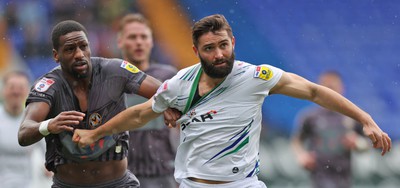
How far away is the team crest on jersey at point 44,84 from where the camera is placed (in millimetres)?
6586

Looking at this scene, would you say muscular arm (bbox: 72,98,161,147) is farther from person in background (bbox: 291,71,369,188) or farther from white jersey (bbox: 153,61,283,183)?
person in background (bbox: 291,71,369,188)

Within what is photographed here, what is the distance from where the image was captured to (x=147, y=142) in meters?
9.34

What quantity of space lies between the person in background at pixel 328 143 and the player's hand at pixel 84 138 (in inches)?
242

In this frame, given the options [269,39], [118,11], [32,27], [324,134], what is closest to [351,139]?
[324,134]

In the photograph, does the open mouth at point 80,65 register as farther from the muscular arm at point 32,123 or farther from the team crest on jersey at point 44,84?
the muscular arm at point 32,123

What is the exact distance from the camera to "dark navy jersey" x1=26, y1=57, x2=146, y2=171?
664 centimetres

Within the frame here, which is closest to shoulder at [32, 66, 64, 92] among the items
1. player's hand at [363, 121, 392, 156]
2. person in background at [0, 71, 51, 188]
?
player's hand at [363, 121, 392, 156]

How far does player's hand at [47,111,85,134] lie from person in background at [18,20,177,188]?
32 centimetres

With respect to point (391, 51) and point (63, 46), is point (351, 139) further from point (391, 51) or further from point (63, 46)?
point (63, 46)

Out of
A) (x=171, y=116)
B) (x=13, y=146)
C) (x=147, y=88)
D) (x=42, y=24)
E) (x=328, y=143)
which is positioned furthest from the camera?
(x=42, y=24)

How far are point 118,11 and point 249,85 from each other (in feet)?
27.6

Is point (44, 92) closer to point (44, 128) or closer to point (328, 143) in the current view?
point (44, 128)

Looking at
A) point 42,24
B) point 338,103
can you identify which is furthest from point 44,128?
point 42,24

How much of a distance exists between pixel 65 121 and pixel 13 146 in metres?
4.50
